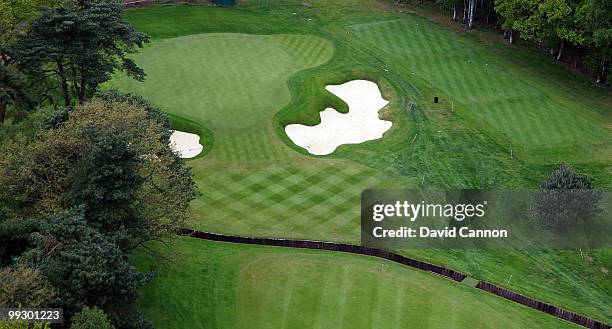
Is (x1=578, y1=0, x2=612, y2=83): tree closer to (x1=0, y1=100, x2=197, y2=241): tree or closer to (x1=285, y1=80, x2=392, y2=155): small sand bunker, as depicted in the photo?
(x1=285, y1=80, x2=392, y2=155): small sand bunker

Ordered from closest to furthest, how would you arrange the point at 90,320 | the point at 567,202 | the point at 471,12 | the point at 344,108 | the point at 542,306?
the point at 90,320 → the point at 542,306 → the point at 567,202 → the point at 344,108 → the point at 471,12

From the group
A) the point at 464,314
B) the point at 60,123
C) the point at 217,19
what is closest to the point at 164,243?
the point at 60,123

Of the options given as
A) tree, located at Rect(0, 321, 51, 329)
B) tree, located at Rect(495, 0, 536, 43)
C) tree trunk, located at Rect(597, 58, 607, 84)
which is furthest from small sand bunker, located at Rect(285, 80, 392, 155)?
tree, located at Rect(0, 321, 51, 329)

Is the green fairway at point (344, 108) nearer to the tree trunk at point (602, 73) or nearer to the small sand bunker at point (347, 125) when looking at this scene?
the small sand bunker at point (347, 125)

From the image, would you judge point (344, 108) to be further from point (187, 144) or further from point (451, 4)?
point (451, 4)

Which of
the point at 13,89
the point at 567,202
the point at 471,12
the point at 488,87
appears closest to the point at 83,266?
the point at 13,89
